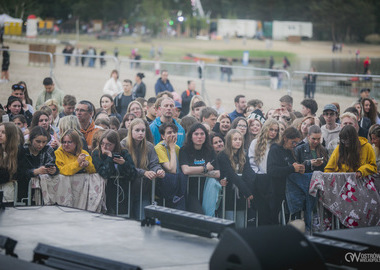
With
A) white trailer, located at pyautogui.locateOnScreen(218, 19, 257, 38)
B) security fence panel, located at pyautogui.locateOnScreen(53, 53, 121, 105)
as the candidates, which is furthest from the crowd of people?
white trailer, located at pyautogui.locateOnScreen(218, 19, 257, 38)

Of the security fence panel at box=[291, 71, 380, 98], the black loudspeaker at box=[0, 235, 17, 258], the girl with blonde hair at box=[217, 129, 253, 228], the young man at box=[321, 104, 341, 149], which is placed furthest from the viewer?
the security fence panel at box=[291, 71, 380, 98]

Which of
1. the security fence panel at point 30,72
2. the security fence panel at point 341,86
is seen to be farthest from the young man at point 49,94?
the security fence panel at point 341,86

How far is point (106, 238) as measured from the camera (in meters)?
5.39

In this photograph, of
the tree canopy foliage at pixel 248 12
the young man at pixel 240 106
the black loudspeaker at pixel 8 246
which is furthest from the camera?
the tree canopy foliage at pixel 248 12

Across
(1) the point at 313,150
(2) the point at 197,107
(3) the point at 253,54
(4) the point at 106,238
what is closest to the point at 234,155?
(1) the point at 313,150

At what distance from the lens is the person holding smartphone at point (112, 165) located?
8.29 m

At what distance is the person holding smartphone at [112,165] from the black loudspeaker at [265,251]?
13.6 ft

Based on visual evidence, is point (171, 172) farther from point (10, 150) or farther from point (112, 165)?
point (10, 150)

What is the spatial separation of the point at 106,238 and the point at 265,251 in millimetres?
1739

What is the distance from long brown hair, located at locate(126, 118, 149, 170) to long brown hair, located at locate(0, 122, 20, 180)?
4.57 feet

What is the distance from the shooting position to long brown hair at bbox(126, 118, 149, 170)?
8.63 metres

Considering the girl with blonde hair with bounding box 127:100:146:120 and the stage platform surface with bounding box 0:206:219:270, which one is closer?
the stage platform surface with bounding box 0:206:219:270

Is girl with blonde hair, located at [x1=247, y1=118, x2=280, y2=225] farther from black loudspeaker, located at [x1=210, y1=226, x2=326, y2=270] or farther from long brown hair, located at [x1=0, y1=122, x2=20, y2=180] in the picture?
black loudspeaker, located at [x1=210, y1=226, x2=326, y2=270]

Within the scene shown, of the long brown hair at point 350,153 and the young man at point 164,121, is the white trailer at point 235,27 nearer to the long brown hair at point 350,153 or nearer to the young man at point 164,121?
the young man at point 164,121
